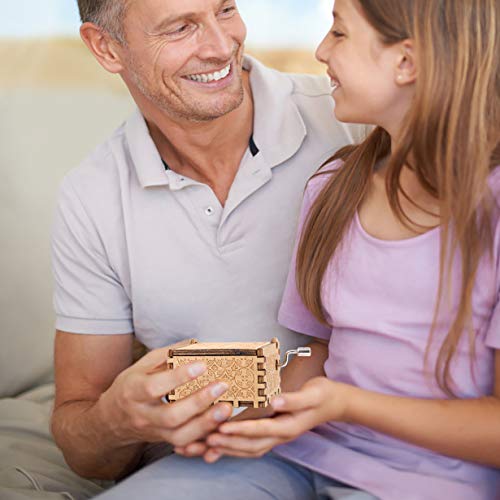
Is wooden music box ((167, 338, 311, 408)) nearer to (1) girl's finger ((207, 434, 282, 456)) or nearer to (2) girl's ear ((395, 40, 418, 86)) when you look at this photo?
(1) girl's finger ((207, 434, 282, 456))

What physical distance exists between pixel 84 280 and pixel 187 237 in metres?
0.23

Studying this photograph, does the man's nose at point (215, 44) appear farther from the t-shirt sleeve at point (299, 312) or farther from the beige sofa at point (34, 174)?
the beige sofa at point (34, 174)

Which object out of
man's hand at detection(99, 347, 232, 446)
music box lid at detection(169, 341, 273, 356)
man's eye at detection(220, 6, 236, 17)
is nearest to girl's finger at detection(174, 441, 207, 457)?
man's hand at detection(99, 347, 232, 446)

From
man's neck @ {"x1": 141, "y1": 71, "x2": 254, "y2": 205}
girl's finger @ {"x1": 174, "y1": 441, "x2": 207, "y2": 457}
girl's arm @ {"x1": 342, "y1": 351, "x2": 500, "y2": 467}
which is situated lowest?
girl's finger @ {"x1": 174, "y1": 441, "x2": 207, "y2": 457}

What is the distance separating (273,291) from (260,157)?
26cm

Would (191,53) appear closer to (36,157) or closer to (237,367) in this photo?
(237,367)

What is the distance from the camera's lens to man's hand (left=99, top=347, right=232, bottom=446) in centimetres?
134

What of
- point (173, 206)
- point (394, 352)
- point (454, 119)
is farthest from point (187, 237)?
point (454, 119)

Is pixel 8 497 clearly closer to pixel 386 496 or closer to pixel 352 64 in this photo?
pixel 386 496

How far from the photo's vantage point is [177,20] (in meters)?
1.70

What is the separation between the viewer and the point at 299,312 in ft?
5.47

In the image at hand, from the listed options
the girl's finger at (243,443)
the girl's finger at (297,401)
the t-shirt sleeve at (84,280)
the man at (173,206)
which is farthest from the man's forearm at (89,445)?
the girl's finger at (297,401)

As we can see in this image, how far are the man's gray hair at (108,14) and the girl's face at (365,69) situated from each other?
0.49 metres

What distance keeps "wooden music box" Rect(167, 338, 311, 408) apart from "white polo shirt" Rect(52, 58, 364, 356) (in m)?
0.41
